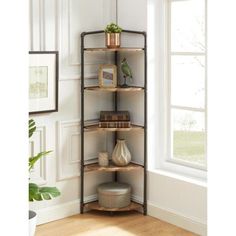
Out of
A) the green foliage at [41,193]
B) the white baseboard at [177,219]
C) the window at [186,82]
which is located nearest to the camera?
the green foliage at [41,193]

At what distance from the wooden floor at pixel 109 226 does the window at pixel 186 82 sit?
544 millimetres

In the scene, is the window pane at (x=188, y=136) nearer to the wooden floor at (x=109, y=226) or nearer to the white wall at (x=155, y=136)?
the white wall at (x=155, y=136)

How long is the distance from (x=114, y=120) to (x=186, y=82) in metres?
0.68

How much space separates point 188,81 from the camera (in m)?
3.55

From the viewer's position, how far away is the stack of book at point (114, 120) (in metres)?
3.68

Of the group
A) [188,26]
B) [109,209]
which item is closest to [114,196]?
[109,209]

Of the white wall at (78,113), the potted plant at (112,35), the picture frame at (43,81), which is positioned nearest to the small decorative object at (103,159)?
the white wall at (78,113)

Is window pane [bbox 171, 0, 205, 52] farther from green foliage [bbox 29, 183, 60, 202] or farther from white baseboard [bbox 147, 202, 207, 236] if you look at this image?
green foliage [bbox 29, 183, 60, 202]

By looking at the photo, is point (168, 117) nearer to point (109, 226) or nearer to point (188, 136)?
point (188, 136)

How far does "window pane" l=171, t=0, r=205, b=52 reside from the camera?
3.42m

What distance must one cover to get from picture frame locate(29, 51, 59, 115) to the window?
0.96 meters
